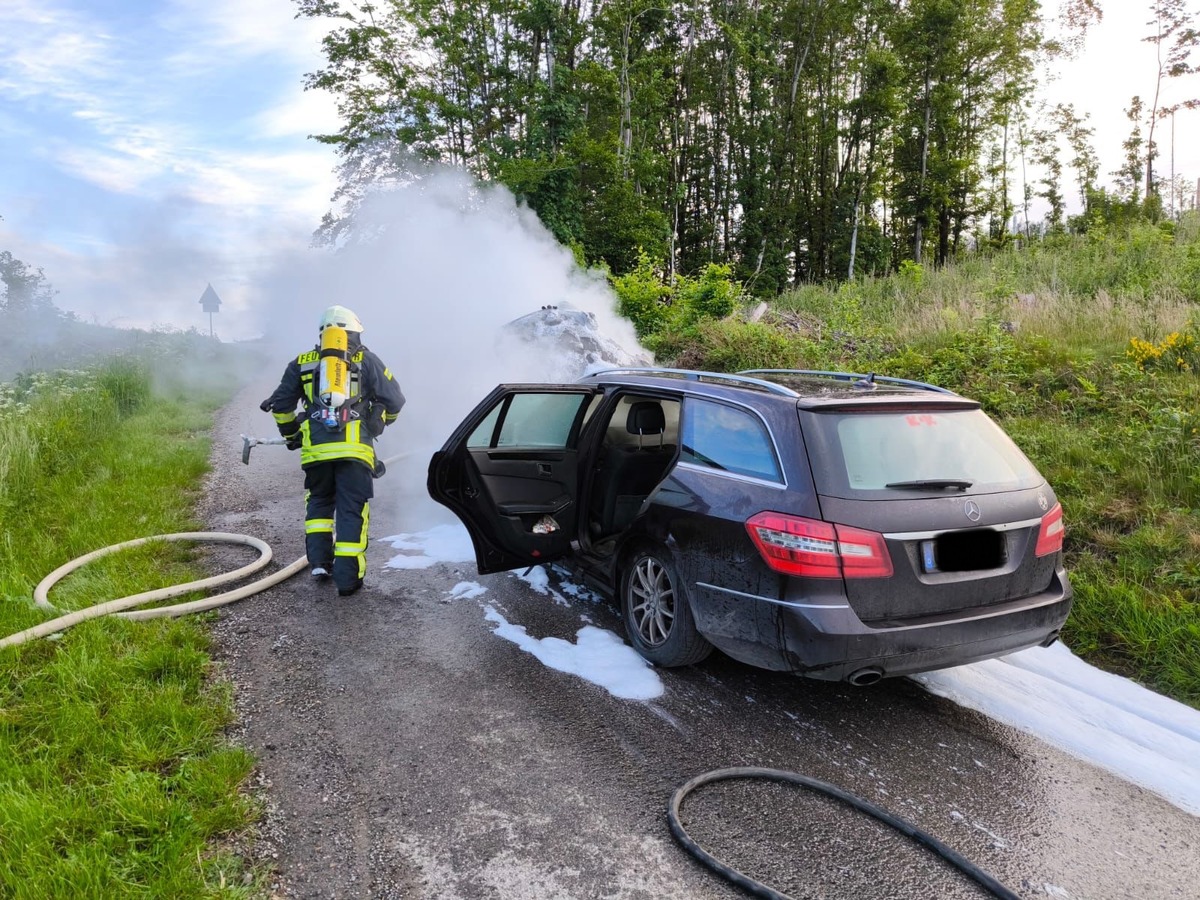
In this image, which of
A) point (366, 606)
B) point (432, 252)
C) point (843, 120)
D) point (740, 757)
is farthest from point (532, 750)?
point (843, 120)

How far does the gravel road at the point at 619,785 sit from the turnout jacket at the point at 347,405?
Result: 1185 millimetres

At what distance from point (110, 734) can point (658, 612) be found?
95.3 inches

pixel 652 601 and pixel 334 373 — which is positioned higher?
pixel 334 373

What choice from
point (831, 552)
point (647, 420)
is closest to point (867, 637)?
point (831, 552)

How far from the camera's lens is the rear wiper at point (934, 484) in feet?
9.61

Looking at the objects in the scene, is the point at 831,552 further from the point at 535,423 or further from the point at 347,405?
the point at 347,405

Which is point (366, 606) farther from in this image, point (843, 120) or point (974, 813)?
point (843, 120)

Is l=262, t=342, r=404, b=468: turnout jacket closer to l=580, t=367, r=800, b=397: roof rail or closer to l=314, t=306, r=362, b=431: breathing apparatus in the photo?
l=314, t=306, r=362, b=431: breathing apparatus

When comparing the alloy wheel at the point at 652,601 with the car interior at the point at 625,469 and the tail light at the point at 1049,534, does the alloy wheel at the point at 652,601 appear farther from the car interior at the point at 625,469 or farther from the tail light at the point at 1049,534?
the tail light at the point at 1049,534

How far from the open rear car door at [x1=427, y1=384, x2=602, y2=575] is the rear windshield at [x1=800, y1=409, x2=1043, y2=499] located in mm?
1717

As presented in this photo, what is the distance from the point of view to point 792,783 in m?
2.76

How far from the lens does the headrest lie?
4273 millimetres

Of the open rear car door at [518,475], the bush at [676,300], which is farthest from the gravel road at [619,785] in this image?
the bush at [676,300]

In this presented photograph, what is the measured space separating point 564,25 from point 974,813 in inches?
1203
